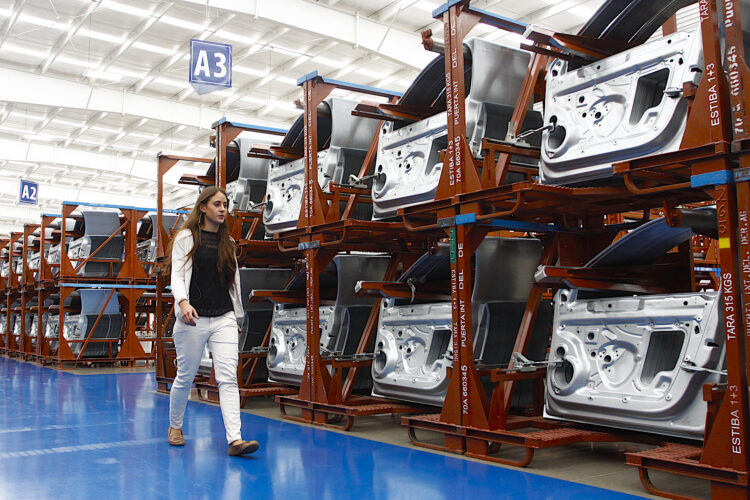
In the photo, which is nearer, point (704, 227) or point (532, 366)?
point (704, 227)

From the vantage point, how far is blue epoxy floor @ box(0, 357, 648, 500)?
4.52 meters

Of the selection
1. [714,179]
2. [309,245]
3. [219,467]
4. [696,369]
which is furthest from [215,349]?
[714,179]

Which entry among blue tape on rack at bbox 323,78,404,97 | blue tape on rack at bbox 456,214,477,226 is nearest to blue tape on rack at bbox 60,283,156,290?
blue tape on rack at bbox 323,78,404,97

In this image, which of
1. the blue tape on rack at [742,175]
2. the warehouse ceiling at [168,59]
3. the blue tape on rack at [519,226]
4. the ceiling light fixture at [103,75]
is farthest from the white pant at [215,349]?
the ceiling light fixture at [103,75]

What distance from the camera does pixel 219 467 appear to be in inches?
207

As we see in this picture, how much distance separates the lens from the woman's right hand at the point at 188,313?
17.4 ft

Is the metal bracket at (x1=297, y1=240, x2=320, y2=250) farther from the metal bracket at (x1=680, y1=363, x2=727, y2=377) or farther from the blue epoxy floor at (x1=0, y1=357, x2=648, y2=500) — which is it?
the metal bracket at (x1=680, y1=363, x2=727, y2=377)

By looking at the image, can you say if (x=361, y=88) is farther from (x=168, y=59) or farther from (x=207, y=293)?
(x=168, y=59)

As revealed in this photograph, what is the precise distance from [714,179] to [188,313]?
370 centimetres

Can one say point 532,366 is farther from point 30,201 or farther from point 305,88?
point 30,201

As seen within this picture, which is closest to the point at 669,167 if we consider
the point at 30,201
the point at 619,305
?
the point at 619,305

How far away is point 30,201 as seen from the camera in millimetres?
21828

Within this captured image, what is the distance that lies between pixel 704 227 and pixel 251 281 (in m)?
6.35

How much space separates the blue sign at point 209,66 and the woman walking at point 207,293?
5.26m
